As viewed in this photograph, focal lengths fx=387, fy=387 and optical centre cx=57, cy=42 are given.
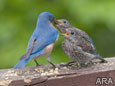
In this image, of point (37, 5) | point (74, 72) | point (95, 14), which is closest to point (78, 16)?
point (95, 14)

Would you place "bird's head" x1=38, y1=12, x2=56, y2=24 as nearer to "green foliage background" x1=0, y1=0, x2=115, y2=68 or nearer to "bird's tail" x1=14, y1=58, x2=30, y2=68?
"bird's tail" x1=14, y1=58, x2=30, y2=68

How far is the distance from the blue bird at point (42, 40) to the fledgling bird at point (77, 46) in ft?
0.48

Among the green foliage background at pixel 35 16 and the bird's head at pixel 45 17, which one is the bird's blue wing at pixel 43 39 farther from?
the green foliage background at pixel 35 16

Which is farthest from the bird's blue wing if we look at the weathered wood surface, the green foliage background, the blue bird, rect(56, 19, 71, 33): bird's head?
the green foliage background

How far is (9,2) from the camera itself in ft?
19.4

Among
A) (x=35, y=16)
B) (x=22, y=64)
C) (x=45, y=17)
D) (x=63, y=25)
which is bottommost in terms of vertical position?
(x=22, y=64)

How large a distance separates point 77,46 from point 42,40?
1.30ft

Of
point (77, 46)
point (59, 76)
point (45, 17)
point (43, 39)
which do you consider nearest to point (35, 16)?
point (45, 17)

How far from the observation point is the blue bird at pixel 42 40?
424 centimetres

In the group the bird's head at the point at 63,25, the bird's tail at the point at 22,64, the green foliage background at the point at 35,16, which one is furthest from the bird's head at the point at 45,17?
the green foliage background at the point at 35,16

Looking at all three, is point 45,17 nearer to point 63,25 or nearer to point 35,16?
point 63,25

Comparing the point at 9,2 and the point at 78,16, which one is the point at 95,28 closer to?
the point at 78,16

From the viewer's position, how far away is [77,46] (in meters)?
4.32

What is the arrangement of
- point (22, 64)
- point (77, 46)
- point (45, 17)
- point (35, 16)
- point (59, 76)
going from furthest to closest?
1. point (35, 16)
2. point (45, 17)
3. point (77, 46)
4. point (22, 64)
5. point (59, 76)
